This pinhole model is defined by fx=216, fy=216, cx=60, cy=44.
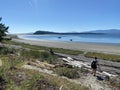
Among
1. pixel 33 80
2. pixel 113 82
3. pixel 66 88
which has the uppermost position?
pixel 33 80

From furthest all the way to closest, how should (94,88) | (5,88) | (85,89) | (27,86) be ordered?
(94,88), (85,89), (27,86), (5,88)

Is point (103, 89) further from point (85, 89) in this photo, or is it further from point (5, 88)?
point (5, 88)

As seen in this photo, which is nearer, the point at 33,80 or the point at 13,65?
the point at 33,80

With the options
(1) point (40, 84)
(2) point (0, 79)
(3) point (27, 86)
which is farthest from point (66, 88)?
(2) point (0, 79)

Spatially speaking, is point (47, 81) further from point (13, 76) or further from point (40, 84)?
point (13, 76)

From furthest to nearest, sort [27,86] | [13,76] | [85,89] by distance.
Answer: [85,89]
[13,76]
[27,86]

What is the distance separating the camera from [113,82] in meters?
18.5

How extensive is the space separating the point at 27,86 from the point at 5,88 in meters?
1.06

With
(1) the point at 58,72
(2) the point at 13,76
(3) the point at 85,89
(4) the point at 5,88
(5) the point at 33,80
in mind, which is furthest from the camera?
(1) the point at 58,72

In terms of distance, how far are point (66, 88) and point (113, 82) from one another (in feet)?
26.7

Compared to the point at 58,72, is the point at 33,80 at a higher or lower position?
higher

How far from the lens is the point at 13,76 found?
11.0m

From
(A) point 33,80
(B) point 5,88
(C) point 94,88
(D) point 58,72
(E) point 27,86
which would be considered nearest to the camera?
(B) point 5,88

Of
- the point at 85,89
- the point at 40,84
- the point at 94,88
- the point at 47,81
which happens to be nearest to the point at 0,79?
the point at 40,84
